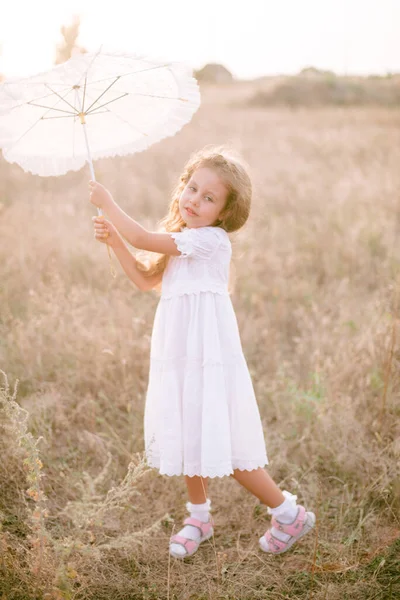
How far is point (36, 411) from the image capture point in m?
3.12

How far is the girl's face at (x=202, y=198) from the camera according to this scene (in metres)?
2.33

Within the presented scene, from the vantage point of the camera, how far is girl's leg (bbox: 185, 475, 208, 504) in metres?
2.52

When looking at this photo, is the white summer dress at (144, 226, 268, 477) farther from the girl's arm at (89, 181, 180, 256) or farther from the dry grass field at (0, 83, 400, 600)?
the dry grass field at (0, 83, 400, 600)

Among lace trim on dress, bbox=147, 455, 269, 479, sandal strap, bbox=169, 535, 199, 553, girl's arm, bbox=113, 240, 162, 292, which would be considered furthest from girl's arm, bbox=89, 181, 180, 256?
sandal strap, bbox=169, 535, 199, 553

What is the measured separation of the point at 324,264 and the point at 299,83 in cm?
2014

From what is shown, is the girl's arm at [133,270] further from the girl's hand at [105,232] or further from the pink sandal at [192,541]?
the pink sandal at [192,541]

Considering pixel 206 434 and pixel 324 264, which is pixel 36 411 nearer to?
pixel 206 434

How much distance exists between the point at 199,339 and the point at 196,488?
0.77m

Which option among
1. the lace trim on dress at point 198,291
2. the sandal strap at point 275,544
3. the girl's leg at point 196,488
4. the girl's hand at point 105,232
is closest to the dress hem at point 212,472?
the girl's leg at point 196,488

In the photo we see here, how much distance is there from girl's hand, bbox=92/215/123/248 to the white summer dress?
0.84ft

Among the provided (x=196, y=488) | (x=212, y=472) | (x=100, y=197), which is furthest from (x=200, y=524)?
(x=100, y=197)

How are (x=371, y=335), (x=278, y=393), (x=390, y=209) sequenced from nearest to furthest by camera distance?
(x=278, y=393) → (x=371, y=335) → (x=390, y=209)

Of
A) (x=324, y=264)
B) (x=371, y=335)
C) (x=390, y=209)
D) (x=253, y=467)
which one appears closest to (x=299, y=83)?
(x=390, y=209)

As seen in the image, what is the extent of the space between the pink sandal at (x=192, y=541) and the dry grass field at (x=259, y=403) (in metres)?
0.06
